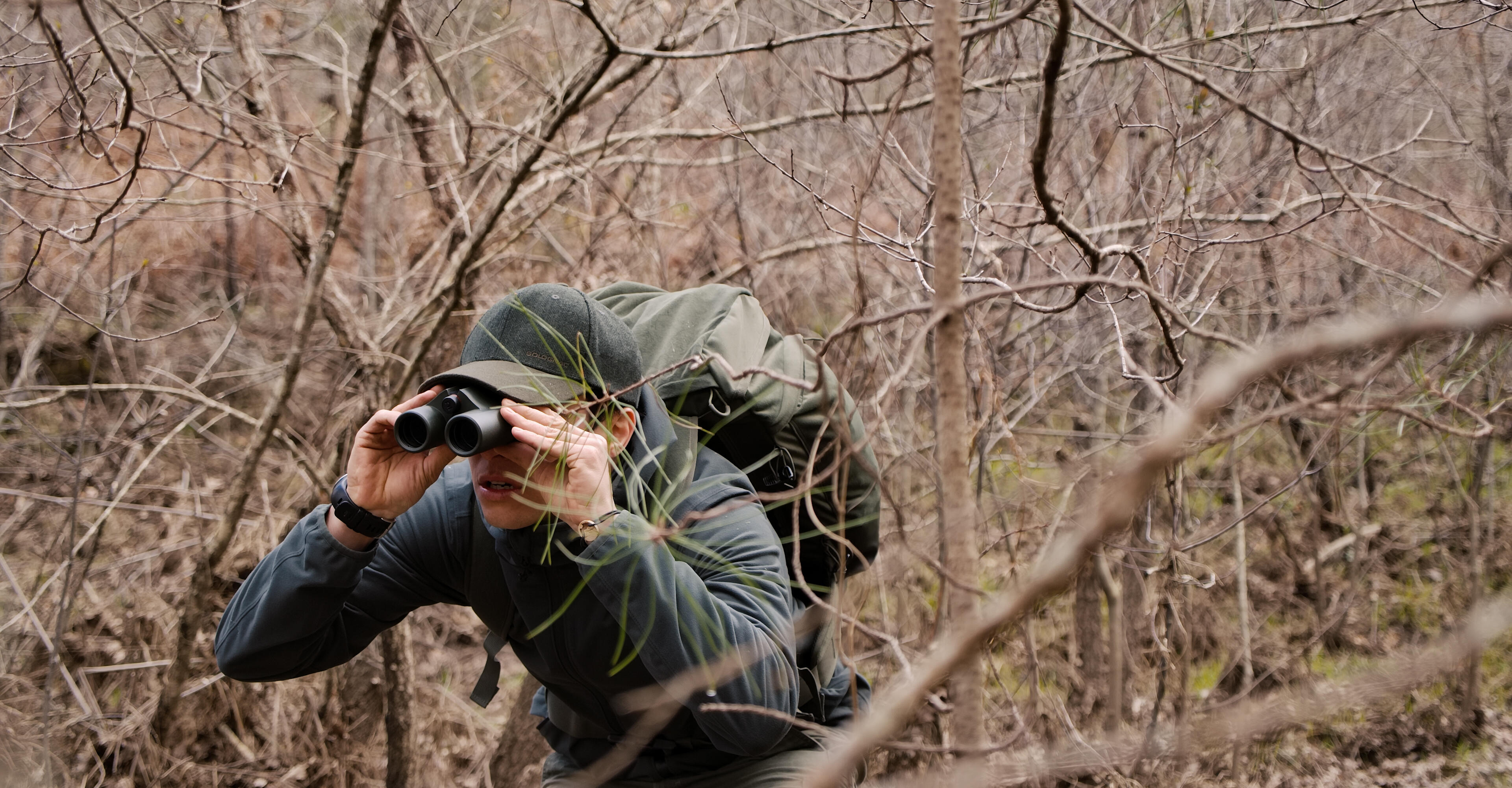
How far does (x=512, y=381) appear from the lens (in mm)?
1830

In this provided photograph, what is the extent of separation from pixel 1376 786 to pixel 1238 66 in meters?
2.87

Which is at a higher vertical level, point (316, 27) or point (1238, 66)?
point (316, 27)

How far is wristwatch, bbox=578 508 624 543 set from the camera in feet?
5.60

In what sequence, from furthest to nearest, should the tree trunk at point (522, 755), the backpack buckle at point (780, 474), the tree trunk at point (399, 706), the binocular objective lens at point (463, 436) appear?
the tree trunk at point (522, 755), the tree trunk at point (399, 706), the backpack buckle at point (780, 474), the binocular objective lens at point (463, 436)

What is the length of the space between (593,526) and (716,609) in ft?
0.94

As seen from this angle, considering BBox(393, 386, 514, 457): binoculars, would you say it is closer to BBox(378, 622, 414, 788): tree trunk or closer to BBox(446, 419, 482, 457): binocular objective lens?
BBox(446, 419, 482, 457): binocular objective lens

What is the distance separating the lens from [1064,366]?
382cm

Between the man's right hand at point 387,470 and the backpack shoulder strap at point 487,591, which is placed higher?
the man's right hand at point 387,470

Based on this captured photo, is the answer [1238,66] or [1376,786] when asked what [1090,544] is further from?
[1376,786]

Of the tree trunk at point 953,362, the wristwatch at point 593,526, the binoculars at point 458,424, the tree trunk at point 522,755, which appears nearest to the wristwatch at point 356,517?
the binoculars at point 458,424

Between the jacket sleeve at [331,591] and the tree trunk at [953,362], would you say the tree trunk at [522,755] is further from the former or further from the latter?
the tree trunk at [953,362]

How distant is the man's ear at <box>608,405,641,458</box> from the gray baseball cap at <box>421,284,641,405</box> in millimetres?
36

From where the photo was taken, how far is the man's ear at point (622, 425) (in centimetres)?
168

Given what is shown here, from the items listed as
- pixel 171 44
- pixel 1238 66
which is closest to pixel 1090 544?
pixel 1238 66
